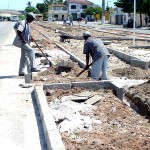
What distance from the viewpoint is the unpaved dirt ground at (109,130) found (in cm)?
520

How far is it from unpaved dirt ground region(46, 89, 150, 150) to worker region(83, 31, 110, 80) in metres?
1.61

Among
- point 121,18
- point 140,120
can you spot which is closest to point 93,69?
point 140,120

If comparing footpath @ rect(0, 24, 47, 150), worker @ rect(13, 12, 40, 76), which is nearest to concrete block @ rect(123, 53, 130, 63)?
worker @ rect(13, 12, 40, 76)

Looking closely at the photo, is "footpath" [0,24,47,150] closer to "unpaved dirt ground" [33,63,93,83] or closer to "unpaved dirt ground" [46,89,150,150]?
"unpaved dirt ground" [46,89,150,150]

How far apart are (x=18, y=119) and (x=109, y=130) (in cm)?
176

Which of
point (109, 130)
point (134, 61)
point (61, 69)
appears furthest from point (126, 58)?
point (109, 130)

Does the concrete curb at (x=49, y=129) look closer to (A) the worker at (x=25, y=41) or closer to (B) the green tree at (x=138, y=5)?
(A) the worker at (x=25, y=41)

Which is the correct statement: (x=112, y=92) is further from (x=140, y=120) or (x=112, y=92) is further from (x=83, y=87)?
(x=140, y=120)

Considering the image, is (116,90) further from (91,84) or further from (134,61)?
(134,61)

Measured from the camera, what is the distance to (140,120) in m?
6.59

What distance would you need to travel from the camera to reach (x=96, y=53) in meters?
9.26

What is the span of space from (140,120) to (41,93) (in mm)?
2318

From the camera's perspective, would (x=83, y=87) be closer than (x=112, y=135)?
No

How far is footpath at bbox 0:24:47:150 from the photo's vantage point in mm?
5660
